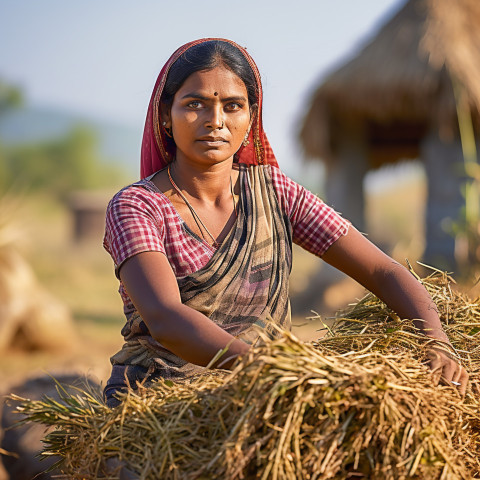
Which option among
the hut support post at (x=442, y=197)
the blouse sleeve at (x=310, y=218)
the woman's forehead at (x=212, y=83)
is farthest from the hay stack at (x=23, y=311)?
the woman's forehead at (x=212, y=83)

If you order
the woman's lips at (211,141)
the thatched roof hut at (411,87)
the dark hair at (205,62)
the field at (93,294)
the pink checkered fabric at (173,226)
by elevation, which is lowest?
the field at (93,294)

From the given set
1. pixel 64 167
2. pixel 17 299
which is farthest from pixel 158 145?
pixel 64 167

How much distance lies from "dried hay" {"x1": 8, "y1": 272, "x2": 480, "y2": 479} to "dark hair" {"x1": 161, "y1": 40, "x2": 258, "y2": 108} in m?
1.06

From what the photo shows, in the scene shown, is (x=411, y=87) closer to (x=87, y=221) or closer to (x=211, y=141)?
(x=211, y=141)

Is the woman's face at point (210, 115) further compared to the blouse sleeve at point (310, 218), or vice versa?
the blouse sleeve at point (310, 218)

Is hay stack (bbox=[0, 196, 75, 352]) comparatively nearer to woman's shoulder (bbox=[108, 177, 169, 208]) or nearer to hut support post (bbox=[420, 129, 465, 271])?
hut support post (bbox=[420, 129, 465, 271])

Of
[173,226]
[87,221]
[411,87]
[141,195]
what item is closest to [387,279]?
[173,226]

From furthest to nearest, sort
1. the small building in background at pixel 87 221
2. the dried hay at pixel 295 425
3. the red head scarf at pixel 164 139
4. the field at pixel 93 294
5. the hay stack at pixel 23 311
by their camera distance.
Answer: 1. the small building in background at pixel 87 221
2. the hay stack at pixel 23 311
3. the field at pixel 93 294
4. the red head scarf at pixel 164 139
5. the dried hay at pixel 295 425

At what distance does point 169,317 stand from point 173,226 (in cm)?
44

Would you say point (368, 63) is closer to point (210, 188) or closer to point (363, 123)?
point (363, 123)

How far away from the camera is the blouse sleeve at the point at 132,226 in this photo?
6.50ft

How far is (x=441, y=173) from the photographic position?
9859 millimetres

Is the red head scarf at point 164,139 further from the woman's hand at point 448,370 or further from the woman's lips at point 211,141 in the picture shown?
the woman's hand at point 448,370

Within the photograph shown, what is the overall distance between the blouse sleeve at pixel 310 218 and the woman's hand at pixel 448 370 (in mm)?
626
